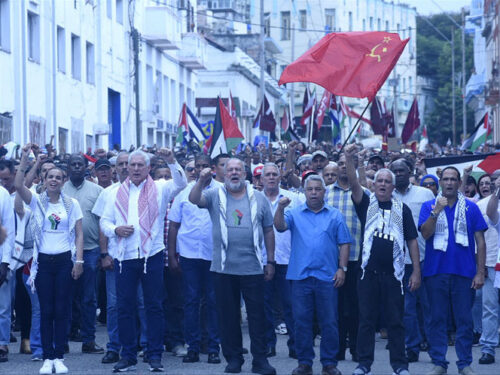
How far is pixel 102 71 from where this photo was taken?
1331 inches

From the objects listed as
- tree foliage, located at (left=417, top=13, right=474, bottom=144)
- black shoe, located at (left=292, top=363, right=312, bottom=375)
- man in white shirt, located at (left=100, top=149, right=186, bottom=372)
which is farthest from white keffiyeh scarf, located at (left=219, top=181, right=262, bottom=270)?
tree foliage, located at (left=417, top=13, right=474, bottom=144)

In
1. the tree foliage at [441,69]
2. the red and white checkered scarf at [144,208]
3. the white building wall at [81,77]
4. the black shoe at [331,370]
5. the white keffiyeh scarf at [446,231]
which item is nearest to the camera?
the black shoe at [331,370]

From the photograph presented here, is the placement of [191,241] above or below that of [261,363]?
above

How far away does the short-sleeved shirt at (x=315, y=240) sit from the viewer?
10.9 m

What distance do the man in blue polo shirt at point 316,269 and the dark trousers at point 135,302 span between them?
Result: 1.34 metres

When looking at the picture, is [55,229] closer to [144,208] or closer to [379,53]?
[144,208]

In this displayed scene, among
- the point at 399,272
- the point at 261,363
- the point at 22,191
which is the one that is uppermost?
the point at 22,191

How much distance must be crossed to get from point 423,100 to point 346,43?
100 meters

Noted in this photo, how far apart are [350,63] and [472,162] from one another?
2465 mm

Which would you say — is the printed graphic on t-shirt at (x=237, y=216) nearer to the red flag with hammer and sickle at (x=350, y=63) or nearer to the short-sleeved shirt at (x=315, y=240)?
the short-sleeved shirt at (x=315, y=240)

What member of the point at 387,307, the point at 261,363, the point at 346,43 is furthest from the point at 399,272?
the point at 346,43

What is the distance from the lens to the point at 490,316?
1227cm

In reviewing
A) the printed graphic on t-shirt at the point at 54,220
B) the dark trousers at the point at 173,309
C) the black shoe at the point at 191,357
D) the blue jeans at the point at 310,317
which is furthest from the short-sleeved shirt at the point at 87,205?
the blue jeans at the point at 310,317

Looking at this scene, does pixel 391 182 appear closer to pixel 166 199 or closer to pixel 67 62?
pixel 166 199
